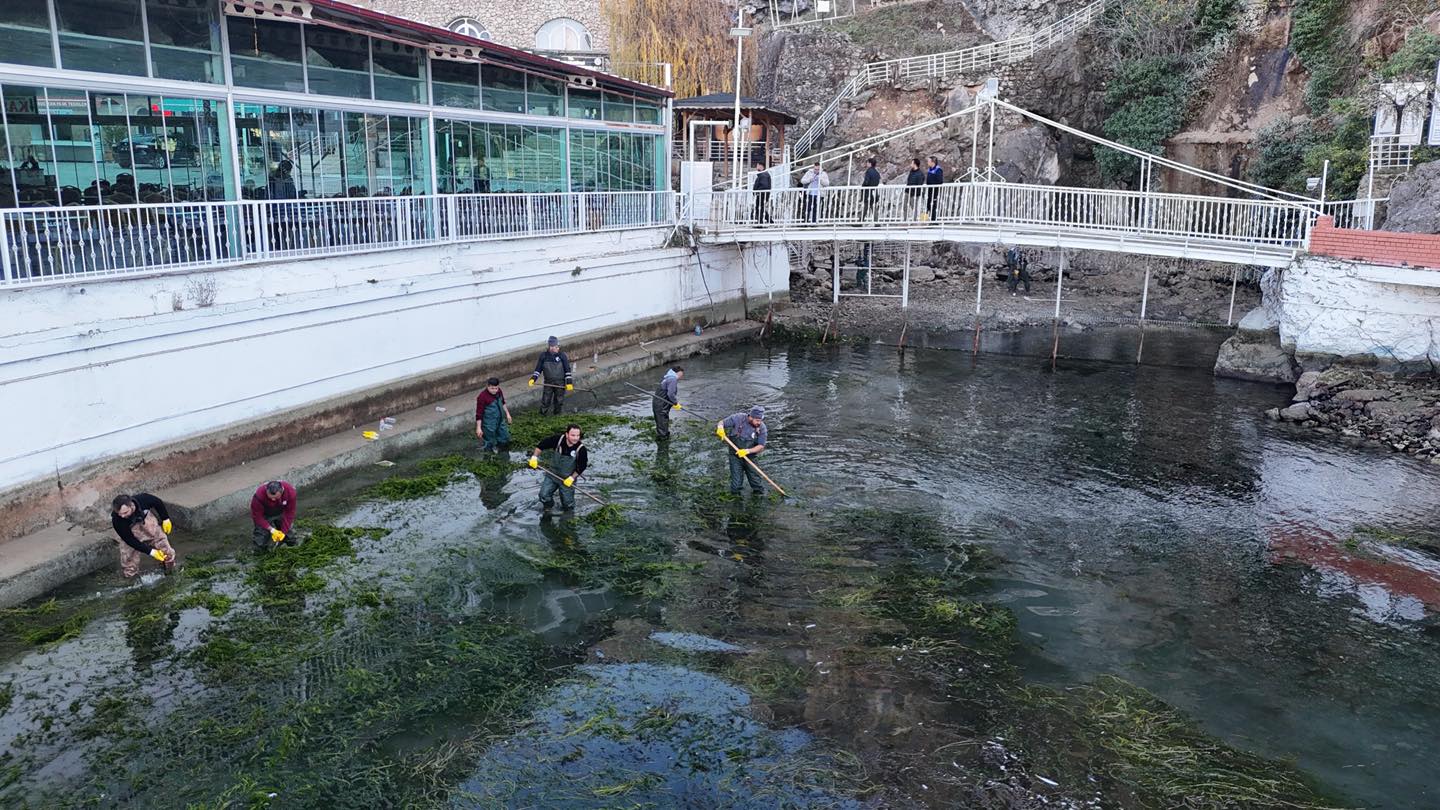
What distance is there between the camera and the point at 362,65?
1708cm

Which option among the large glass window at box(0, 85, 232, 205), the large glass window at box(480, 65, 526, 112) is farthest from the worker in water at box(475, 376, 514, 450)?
the large glass window at box(480, 65, 526, 112)

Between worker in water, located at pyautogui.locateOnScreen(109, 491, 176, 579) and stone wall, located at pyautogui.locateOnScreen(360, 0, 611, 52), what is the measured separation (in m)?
26.8

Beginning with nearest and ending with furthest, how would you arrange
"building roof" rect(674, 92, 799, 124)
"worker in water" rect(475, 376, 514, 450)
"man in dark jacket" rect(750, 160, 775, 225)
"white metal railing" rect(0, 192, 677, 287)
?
1. "white metal railing" rect(0, 192, 677, 287)
2. "worker in water" rect(475, 376, 514, 450)
3. "man in dark jacket" rect(750, 160, 775, 225)
4. "building roof" rect(674, 92, 799, 124)

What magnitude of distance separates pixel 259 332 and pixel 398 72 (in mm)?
6130

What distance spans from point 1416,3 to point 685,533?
25354 mm

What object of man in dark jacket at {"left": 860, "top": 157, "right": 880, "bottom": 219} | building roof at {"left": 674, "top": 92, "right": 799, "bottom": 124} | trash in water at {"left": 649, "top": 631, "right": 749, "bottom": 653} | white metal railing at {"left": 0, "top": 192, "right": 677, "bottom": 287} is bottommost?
trash in water at {"left": 649, "top": 631, "right": 749, "bottom": 653}

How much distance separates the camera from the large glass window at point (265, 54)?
48.8 feet

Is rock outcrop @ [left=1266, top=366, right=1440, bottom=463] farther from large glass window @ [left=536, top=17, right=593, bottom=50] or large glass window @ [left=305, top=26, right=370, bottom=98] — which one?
large glass window @ [left=536, top=17, right=593, bottom=50]

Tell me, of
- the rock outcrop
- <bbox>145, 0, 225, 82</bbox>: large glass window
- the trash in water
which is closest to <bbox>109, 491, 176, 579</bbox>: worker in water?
the trash in water

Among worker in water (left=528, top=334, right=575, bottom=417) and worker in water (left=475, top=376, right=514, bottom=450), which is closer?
worker in water (left=475, top=376, right=514, bottom=450)

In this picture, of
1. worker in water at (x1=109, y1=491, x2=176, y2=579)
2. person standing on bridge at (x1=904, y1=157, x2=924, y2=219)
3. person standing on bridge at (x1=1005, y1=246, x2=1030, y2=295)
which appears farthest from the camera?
person standing on bridge at (x1=1005, y1=246, x2=1030, y2=295)

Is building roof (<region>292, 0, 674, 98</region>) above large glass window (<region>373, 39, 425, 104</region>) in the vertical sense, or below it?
above

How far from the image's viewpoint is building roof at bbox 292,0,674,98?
588 inches

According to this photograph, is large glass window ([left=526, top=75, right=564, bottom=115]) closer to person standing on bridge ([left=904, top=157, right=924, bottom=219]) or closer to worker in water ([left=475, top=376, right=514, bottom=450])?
person standing on bridge ([left=904, top=157, right=924, bottom=219])
